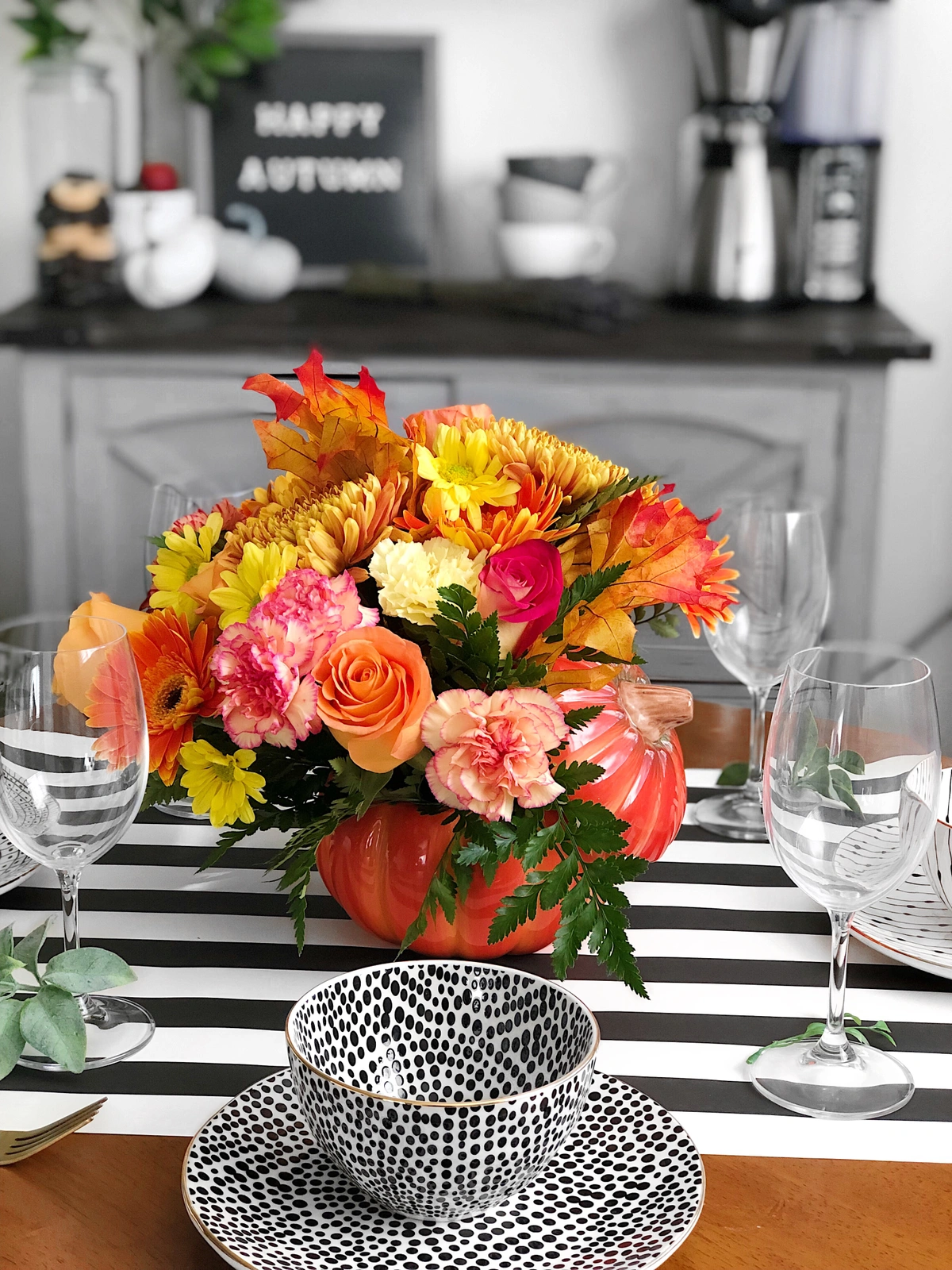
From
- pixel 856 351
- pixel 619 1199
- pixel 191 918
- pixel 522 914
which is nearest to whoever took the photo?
pixel 619 1199

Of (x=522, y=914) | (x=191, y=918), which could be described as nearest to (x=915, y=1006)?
(x=522, y=914)

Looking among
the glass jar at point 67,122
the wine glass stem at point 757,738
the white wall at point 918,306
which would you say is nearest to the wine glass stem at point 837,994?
the wine glass stem at point 757,738

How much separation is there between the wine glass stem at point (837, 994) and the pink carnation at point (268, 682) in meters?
0.27

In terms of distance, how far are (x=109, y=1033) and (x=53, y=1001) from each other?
0.07 meters

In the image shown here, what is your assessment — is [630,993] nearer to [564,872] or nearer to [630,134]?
[564,872]

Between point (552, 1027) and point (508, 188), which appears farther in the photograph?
point (508, 188)

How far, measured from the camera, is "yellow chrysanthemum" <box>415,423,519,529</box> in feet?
2.40

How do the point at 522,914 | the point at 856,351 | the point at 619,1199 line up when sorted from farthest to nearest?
the point at 856,351 < the point at 522,914 < the point at 619,1199

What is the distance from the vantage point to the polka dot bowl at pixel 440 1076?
53 cm

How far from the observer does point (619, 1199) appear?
1.89 feet

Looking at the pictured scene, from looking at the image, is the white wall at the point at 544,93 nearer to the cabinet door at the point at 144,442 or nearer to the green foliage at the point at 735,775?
the cabinet door at the point at 144,442

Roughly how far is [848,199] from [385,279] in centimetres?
77

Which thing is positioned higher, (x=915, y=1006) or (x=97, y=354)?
(x=97, y=354)

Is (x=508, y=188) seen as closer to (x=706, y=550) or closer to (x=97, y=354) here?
(x=97, y=354)
